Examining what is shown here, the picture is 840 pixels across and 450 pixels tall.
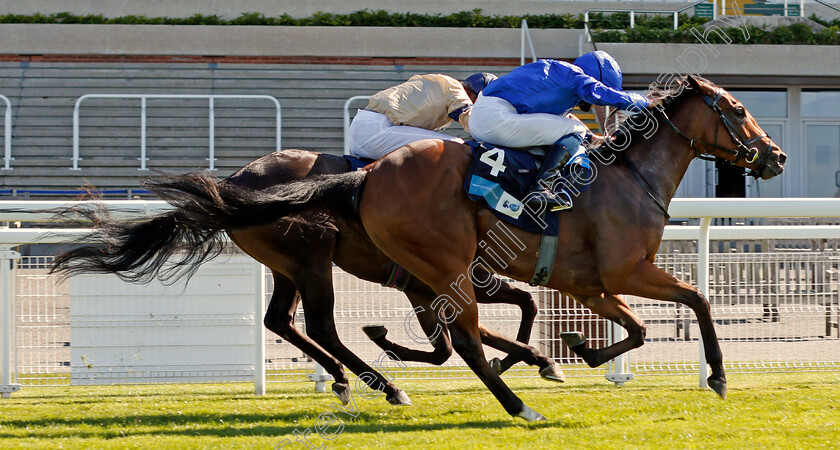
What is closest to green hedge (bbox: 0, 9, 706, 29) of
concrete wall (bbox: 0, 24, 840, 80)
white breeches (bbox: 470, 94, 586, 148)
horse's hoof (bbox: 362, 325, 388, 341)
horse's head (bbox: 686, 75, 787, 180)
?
concrete wall (bbox: 0, 24, 840, 80)

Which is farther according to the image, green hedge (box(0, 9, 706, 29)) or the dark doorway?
green hedge (box(0, 9, 706, 29))

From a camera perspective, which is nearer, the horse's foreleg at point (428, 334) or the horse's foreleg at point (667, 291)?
the horse's foreleg at point (667, 291)

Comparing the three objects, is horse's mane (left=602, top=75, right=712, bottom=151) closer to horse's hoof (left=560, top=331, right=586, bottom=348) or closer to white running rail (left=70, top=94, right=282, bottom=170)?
horse's hoof (left=560, top=331, right=586, bottom=348)

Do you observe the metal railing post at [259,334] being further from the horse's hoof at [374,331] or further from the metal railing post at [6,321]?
the metal railing post at [6,321]

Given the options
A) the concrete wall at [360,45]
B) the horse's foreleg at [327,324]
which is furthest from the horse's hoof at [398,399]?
the concrete wall at [360,45]

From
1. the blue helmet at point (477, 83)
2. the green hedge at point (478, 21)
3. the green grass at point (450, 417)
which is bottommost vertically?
the green grass at point (450, 417)

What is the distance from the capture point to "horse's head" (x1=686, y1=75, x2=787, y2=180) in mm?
4512

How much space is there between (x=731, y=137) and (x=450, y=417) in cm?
197

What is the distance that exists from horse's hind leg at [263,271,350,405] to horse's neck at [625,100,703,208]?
74.7 inches

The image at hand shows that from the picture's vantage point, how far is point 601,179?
427 cm

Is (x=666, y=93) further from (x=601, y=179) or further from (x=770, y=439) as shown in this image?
(x=770, y=439)

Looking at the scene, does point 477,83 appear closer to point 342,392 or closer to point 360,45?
point 342,392

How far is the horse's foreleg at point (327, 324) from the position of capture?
4637 mm

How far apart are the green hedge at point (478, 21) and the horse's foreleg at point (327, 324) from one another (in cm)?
1218
